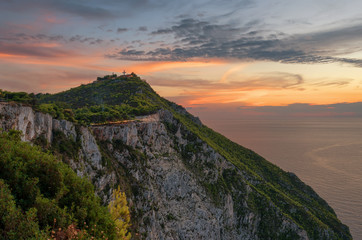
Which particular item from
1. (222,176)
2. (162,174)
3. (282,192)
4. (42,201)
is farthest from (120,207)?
(282,192)

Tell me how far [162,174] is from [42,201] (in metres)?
34.6

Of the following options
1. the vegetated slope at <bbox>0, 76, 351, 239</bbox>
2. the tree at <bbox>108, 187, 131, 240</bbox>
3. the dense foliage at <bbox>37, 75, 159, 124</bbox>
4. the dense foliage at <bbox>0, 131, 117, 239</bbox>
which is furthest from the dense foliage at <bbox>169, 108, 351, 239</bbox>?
the dense foliage at <bbox>0, 131, 117, 239</bbox>

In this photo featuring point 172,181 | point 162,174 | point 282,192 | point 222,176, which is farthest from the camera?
point 282,192

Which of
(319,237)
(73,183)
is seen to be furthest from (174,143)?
(319,237)

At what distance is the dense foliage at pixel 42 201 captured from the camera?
40.5 ft

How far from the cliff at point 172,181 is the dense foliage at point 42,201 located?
28.5 ft

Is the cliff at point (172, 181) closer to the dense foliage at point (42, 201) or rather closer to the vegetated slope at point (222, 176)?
the vegetated slope at point (222, 176)

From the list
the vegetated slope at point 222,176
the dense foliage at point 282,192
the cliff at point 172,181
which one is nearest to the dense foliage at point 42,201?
the cliff at point 172,181

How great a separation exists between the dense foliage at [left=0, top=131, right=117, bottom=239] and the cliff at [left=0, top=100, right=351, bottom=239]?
8.69 m

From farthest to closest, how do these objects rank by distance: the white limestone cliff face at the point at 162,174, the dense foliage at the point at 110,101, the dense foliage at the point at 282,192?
the dense foliage at the point at 282,192 < the dense foliage at the point at 110,101 < the white limestone cliff face at the point at 162,174

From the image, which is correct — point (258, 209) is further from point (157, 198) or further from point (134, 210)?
point (134, 210)

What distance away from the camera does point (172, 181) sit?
48.9 metres

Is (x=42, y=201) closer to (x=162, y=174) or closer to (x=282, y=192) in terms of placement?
(x=162, y=174)

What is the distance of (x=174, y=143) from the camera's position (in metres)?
58.1
